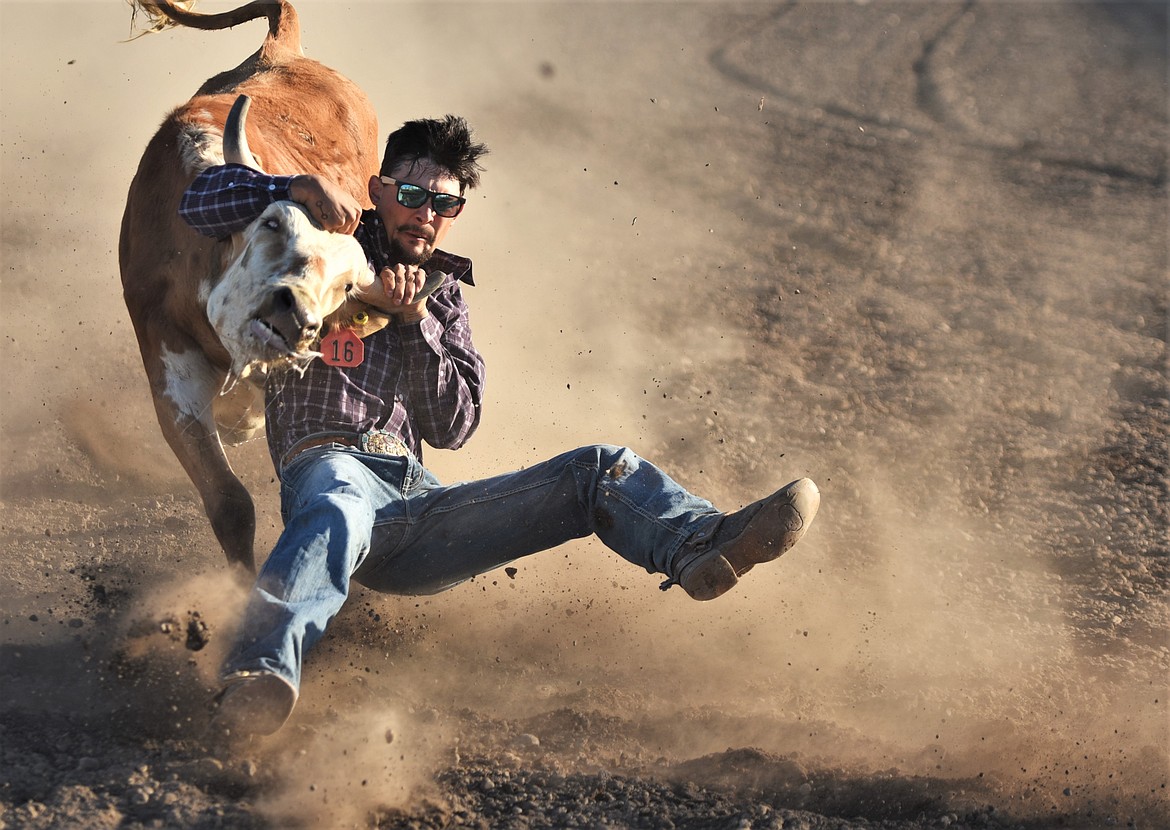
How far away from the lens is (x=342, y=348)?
3.89 m

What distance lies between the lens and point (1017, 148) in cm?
1283

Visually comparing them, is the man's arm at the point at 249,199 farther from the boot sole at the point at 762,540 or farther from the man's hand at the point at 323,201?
the boot sole at the point at 762,540

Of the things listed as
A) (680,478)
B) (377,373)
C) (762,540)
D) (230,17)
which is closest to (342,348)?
(377,373)

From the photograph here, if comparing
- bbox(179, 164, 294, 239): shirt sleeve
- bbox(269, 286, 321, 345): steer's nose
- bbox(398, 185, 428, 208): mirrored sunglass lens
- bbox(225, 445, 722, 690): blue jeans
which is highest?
bbox(398, 185, 428, 208): mirrored sunglass lens

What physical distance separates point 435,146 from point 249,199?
0.81 m

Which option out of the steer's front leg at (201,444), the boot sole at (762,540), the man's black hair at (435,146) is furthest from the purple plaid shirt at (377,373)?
the boot sole at (762,540)

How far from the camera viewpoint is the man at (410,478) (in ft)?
10.9

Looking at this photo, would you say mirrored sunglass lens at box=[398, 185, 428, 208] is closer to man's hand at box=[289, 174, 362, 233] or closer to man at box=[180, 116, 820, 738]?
man at box=[180, 116, 820, 738]

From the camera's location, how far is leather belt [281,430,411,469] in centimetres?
385

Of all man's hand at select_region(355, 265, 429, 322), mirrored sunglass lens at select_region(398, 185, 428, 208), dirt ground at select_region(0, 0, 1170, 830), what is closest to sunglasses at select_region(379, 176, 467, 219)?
mirrored sunglass lens at select_region(398, 185, 428, 208)

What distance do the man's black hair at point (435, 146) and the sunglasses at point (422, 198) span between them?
118 millimetres

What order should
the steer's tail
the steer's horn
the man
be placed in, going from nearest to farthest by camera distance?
the man
the steer's horn
the steer's tail

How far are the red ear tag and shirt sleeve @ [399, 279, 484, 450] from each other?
18cm

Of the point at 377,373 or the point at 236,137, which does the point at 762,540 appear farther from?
the point at 236,137
